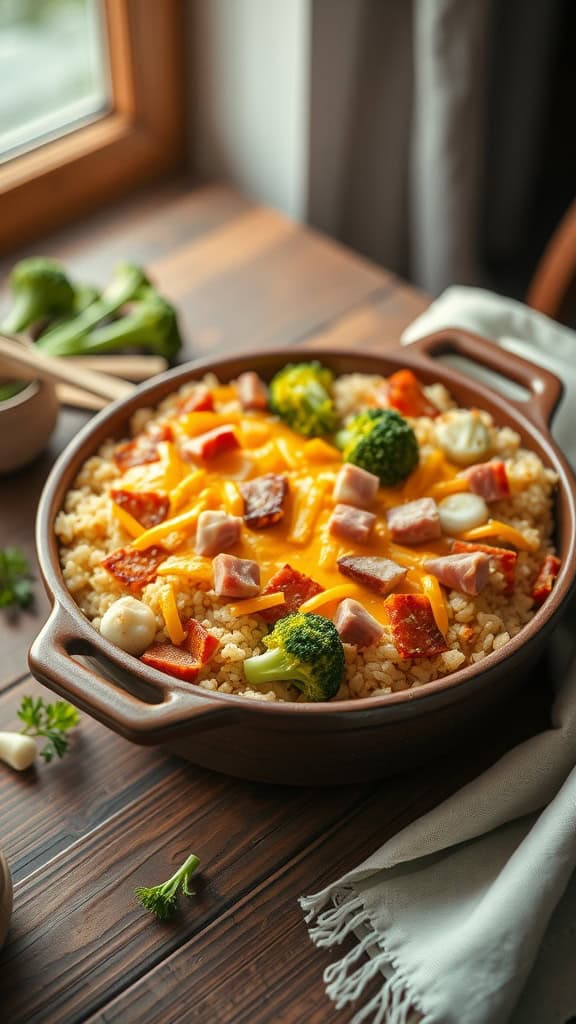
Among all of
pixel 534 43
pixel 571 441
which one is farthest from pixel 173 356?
pixel 534 43

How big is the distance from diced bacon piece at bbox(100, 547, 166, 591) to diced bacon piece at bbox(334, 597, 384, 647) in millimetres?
340

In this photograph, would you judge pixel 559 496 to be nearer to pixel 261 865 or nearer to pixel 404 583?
pixel 404 583

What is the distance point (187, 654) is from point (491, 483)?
2.11ft

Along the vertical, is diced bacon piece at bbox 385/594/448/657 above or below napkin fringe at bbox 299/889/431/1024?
above

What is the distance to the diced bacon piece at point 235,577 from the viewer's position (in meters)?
1.74

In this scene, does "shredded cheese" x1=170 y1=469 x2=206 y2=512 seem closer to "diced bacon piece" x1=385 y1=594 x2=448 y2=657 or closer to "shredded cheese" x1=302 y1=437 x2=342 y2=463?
"shredded cheese" x1=302 y1=437 x2=342 y2=463

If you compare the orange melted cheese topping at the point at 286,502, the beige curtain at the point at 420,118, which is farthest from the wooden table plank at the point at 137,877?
the beige curtain at the point at 420,118

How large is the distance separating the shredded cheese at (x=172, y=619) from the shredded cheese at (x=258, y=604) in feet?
0.29

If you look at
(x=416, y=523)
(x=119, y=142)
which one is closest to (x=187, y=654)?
(x=416, y=523)

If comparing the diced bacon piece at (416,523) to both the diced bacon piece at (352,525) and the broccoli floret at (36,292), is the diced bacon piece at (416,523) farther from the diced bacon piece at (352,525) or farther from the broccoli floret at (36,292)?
the broccoli floret at (36,292)

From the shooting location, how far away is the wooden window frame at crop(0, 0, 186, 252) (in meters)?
2.94

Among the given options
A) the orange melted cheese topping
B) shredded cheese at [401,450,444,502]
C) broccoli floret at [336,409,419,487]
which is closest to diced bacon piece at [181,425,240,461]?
the orange melted cheese topping

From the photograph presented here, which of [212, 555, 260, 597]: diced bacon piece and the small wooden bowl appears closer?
[212, 555, 260, 597]: diced bacon piece

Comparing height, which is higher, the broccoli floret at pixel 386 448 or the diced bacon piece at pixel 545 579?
the broccoli floret at pixel 386 448
